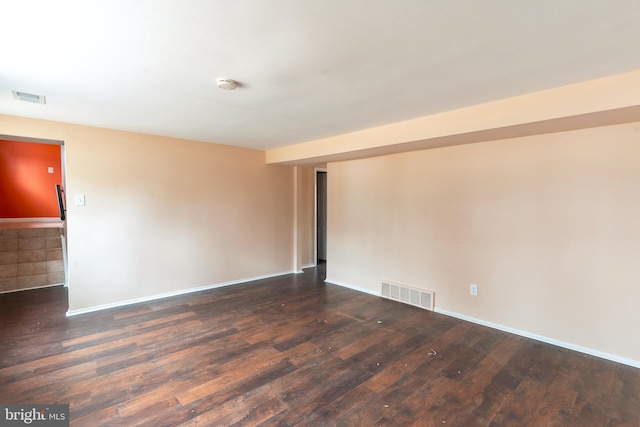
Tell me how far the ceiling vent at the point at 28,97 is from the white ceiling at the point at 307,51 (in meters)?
0.06

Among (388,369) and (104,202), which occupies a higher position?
(104,202)

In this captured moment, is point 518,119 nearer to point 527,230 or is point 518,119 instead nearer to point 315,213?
point 527,230

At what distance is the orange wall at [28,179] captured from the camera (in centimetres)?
671

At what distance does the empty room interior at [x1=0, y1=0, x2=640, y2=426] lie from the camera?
1.57m

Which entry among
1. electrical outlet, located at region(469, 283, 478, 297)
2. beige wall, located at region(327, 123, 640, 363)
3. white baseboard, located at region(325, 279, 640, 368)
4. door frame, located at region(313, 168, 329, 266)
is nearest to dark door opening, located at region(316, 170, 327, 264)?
door frame, located at region(313, 168, 329, 266)

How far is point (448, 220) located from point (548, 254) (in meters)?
0.99

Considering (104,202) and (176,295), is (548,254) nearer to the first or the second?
(176,295)

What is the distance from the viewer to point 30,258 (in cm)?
450

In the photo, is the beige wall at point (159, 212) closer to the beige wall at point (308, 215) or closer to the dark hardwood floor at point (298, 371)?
the dark hardwood floor at point (298, 371)

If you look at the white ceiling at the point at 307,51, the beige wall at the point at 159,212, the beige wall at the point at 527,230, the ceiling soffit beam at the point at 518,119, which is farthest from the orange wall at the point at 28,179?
the beige wall at the point at 527,230

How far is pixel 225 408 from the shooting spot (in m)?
1.90

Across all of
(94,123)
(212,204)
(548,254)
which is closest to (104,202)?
(94,123)

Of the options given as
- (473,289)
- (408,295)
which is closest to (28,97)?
(408,295)

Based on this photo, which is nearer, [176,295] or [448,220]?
[448,220]
